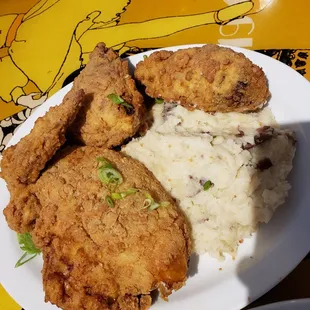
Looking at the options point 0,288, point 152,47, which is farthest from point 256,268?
point 152,47

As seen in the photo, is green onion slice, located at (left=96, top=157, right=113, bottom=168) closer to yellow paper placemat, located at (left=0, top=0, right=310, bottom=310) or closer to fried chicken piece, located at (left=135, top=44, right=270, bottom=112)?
fried chicken piece, located at (left=135, top=44, right=270, bottom=112)

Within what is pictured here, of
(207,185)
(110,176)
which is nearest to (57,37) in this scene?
(110,176)

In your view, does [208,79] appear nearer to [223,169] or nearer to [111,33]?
Result: [223,169]

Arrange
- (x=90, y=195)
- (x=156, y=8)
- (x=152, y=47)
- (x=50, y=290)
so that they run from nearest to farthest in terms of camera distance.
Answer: (x=50, y=290) → (x=90, y=195) → (x=152, y=47) → (x=156, y=8)

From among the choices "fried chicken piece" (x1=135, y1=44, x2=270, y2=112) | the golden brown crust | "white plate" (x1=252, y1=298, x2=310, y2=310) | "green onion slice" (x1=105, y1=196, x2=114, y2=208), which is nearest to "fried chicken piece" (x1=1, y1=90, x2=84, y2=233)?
the golden brown crust

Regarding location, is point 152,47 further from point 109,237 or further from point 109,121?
point 109,237
